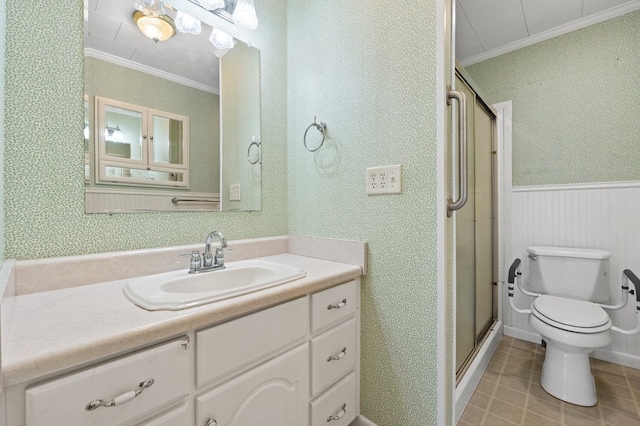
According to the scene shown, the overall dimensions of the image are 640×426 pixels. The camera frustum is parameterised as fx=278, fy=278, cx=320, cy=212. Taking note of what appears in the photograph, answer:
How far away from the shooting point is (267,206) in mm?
1535

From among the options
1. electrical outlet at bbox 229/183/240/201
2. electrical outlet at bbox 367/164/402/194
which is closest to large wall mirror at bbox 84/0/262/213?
electrical outlet at bbox 229/183/240/201

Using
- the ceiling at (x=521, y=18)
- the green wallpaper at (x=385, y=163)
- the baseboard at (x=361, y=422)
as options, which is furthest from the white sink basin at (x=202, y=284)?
the ceiling at (x=521, y=18)

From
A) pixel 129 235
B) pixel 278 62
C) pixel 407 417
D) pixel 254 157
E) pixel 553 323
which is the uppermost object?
pixel 278 62

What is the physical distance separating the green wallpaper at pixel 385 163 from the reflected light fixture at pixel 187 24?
559mm

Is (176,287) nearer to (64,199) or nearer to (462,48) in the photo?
(64,199)

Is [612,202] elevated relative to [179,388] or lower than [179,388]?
elevated

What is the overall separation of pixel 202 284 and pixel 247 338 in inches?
15.0

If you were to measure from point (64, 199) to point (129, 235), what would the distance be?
9.0 inches

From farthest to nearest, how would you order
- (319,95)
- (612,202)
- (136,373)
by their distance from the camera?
(612,202), (319,95), (136,373)

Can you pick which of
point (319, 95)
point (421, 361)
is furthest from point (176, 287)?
point (319, 95)

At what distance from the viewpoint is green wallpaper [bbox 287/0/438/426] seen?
108cm

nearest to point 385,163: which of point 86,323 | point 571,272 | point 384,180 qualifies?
point 384,180

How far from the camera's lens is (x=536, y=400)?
4.94 feet

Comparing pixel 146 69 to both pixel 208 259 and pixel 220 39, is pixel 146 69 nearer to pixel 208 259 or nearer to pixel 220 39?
pixel 220 39
